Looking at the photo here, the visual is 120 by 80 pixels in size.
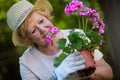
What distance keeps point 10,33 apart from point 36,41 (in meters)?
1.14

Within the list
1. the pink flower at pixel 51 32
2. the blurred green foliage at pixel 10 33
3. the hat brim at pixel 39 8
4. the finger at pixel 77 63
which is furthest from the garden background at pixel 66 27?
the finger at pixel 77 63

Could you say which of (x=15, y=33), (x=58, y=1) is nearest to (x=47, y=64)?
(x=15, y=33)

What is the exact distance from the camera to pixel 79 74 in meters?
1.88

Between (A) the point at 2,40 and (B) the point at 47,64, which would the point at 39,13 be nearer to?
(B) the point at 47,64

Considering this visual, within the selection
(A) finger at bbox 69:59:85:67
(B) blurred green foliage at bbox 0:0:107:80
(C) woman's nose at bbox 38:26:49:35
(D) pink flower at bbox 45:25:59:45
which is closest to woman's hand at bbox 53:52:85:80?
(A) finger at bbox 69:59:85:67

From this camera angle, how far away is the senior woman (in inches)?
84.2

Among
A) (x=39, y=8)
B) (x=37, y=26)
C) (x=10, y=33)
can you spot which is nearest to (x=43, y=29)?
(x=37, y=26)

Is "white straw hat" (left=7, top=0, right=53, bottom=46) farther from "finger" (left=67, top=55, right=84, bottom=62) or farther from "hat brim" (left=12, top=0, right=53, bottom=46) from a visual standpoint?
"finger" (left=67, top=55, right=84, bottom=62)

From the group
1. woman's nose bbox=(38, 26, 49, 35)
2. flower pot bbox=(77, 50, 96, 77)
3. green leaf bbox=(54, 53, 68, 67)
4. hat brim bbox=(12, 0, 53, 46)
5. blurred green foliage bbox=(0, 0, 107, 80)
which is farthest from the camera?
blurred green foliage bbox=(0, 0, 107, 80)

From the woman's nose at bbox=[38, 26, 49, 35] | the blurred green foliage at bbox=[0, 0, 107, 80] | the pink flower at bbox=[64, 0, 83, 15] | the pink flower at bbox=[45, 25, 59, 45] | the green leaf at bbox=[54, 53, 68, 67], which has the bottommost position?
the blurred green foliage at bbox=[0, 0, 107, 80]

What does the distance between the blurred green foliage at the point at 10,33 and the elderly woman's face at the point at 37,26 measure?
1012 mm

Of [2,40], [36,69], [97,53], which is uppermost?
[97,53]

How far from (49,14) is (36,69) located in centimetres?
37

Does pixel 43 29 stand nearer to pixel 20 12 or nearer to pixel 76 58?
pixel 20 12
